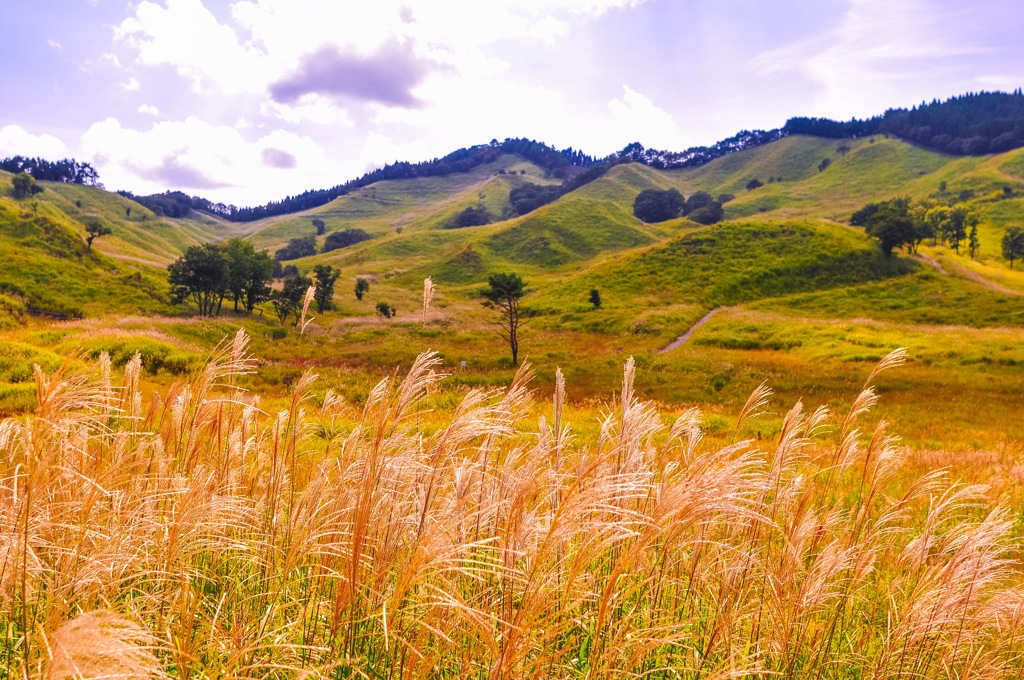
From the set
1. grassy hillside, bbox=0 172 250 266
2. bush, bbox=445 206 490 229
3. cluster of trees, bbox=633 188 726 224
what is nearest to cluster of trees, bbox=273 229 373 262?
grassy hillside, bbox=0 172 250 266

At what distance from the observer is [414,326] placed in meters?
54.4

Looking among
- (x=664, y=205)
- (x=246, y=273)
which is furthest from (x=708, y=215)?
(x=246, y=273)

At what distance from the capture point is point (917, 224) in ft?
280

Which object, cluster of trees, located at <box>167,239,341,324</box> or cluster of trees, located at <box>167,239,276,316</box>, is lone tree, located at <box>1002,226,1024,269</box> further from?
cluster of trees, located at <box>167,239,276,316</box>

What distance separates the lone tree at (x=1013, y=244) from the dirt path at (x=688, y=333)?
73566mm

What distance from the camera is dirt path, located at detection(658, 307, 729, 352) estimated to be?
43.1m

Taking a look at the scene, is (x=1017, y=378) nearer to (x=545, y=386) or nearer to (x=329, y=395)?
(x=545, y=386)

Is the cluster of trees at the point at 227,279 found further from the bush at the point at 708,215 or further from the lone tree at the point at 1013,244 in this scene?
the lone tree at the point at 1013,244

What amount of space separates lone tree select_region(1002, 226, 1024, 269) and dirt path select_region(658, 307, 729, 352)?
73566 mm

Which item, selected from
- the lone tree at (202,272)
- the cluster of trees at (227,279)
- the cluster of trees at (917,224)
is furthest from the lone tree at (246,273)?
the cluster of trees at (917,224)

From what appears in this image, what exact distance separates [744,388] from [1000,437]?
10346 millimetres

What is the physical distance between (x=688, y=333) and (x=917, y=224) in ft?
220

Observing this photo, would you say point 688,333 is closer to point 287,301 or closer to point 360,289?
point 287,301

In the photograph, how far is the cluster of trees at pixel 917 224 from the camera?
74.2 meters
